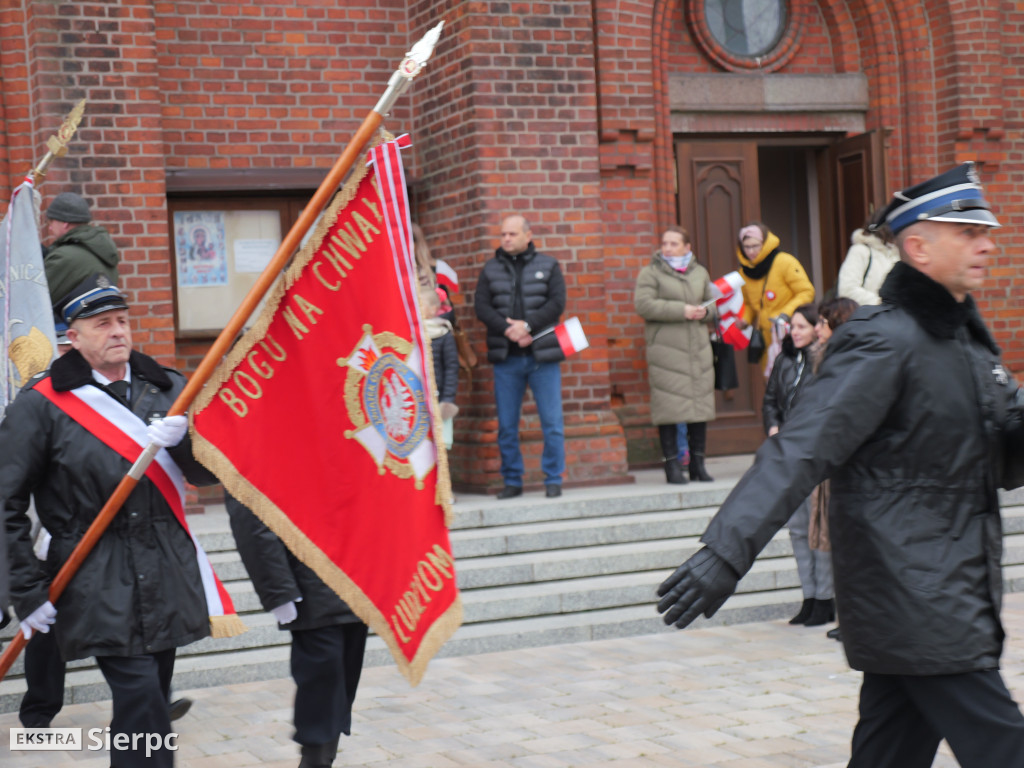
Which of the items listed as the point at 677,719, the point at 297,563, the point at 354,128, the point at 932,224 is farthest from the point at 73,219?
the point at 932,224

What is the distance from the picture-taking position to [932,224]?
320cm

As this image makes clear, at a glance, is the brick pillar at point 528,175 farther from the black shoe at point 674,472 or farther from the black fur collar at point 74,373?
the black fur collar at point 74,373

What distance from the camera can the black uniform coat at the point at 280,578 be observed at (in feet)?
14.3

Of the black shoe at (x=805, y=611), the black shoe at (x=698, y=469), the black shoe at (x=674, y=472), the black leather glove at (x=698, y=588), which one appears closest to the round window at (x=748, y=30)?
the black shoe at (x=698, y=469)

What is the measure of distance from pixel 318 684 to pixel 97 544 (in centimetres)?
92

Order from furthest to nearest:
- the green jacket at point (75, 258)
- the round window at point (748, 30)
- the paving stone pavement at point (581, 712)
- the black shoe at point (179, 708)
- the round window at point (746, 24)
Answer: the round window at point (746, 24) < the round window at point (748, 30) < the green jacket at point (75, 258) < the black shoe at point (179, 708) < the paving stone pavement at point (581, 712)

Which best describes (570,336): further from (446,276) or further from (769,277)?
(769,277)

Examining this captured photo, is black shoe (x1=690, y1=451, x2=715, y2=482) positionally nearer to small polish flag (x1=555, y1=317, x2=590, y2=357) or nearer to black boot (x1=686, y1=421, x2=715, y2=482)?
black boot (x1=686, y1=421, x2=715, y2=482)

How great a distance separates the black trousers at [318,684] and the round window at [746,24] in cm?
829

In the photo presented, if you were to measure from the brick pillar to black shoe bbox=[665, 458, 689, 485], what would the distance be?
51 cm

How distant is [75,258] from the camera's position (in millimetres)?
7660

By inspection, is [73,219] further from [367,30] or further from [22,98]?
[367,30]

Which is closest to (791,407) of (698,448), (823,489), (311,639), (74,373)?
(823,489)

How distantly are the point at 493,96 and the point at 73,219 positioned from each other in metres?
3.41
